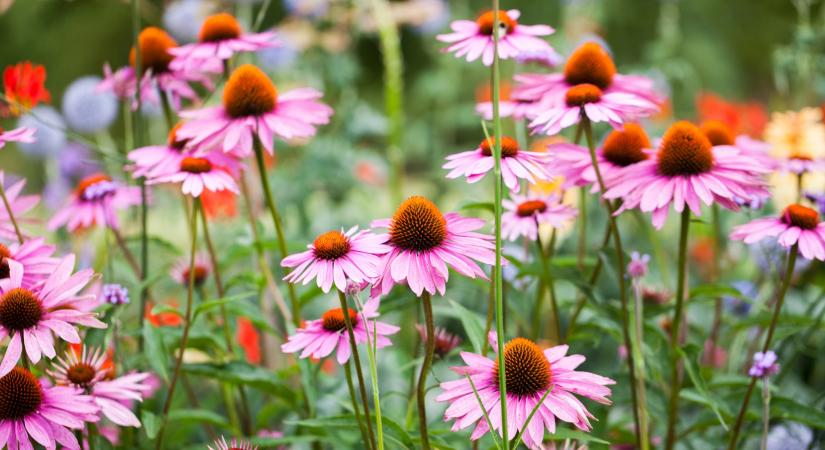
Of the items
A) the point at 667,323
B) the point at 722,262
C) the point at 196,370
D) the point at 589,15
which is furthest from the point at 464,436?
the point at 589,15

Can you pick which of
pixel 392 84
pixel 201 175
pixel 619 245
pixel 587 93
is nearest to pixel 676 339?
pixel 619 245

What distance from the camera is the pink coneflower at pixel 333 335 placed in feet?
2.24

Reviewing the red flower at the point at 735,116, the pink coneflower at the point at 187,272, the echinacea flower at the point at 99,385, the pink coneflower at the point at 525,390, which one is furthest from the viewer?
the red flower at the point at 735,116

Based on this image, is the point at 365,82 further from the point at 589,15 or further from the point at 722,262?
the point at 722,262

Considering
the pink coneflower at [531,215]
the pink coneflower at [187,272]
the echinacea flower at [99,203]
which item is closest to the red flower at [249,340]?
the pink coneflower at [187,272]

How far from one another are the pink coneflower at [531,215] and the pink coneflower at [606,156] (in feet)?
0.11

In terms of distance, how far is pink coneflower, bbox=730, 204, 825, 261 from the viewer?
74 centimetres

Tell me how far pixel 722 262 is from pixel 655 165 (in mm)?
1002

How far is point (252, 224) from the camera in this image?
1.01 meters

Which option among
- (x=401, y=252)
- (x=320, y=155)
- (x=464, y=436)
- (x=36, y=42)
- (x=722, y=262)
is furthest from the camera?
(x=36, y=42)

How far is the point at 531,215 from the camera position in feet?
2.83

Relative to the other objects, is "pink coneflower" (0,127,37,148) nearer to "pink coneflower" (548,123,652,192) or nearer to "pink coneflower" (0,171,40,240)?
"pink coneflower" (0,171,40,240)

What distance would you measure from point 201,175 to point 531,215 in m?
0.34

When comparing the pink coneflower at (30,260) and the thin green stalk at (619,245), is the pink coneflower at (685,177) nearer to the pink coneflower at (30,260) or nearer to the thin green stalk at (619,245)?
the thin green stalk at (619,245)
